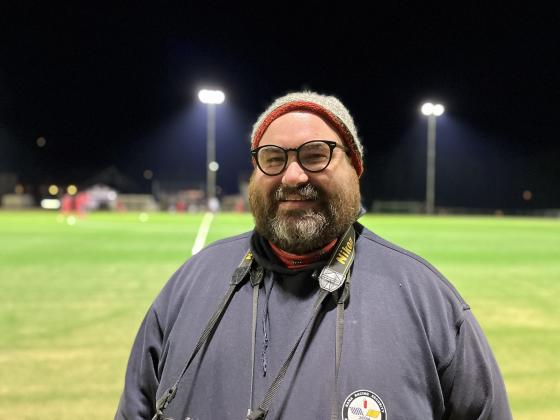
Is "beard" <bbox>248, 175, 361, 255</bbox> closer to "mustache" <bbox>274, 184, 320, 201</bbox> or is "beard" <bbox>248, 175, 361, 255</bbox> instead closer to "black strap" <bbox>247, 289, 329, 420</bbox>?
"mustache" <bbox>274, 184, 320, 201</bbox>

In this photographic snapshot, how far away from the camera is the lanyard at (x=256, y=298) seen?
5.89 feet

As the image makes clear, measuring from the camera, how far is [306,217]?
2037 millimetres

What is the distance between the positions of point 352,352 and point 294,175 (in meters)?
0.68

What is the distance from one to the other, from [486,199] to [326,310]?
63.7 metres

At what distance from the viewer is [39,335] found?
6.49m

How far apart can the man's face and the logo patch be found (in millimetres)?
587

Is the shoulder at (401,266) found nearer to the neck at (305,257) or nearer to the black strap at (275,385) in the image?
the neck at (305,257)

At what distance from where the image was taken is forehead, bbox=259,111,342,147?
204cm

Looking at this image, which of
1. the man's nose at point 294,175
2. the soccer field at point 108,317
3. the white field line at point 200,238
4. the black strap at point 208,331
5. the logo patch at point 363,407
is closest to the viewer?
the logo patch at point 363,407

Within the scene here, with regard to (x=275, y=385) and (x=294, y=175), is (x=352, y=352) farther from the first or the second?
(x=294, y=175)

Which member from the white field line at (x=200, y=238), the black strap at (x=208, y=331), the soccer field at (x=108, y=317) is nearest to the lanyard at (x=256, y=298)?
the black strap at (x=208, y=331)

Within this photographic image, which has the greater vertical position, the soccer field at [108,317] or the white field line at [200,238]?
the white field line at [200,238]

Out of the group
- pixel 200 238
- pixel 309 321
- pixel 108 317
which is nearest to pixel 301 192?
pixel 309 321

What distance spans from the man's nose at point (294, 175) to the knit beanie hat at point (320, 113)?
0.22 meters
